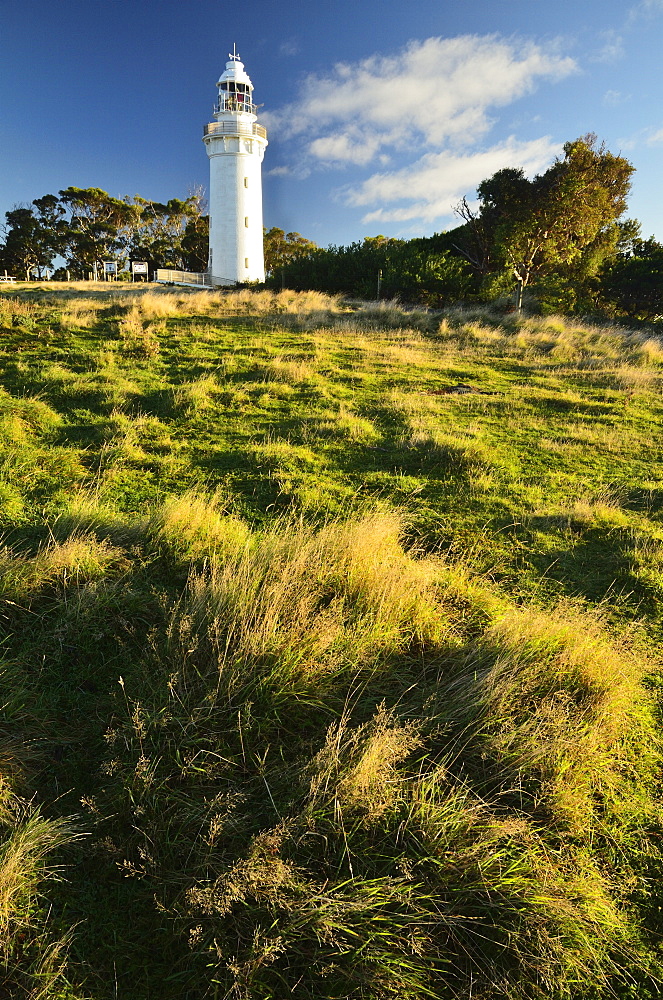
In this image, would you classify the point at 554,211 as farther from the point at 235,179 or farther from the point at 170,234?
the point at 170,234

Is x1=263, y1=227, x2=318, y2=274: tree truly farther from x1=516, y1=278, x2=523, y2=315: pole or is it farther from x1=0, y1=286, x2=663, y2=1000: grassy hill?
x1=0, y1=286, x2=663, y2=1000: grassy hill

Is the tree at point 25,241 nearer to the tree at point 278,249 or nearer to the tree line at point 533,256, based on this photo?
the tree at point 278,249

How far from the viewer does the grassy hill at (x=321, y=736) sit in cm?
200

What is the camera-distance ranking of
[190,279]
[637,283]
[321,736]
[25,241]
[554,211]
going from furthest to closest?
[25,241] < [190,279] < [637,283] < [554,211] < [321,736]

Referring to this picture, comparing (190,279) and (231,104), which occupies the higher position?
(231,104)

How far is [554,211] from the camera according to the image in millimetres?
24297

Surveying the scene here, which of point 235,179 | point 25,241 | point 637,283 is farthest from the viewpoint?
point 25,241

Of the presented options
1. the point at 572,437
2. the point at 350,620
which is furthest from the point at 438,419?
the point at 350,620

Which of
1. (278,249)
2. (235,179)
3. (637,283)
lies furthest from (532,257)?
(278,249)

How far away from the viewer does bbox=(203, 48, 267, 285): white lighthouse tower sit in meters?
37.2

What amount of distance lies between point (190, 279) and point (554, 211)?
1115 inches

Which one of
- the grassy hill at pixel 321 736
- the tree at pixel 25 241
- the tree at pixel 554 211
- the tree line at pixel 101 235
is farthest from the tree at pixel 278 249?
the grassy hill at pixel 321 736

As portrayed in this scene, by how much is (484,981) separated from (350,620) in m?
2.03

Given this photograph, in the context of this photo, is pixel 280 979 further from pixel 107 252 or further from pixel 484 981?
pixel 107 252
